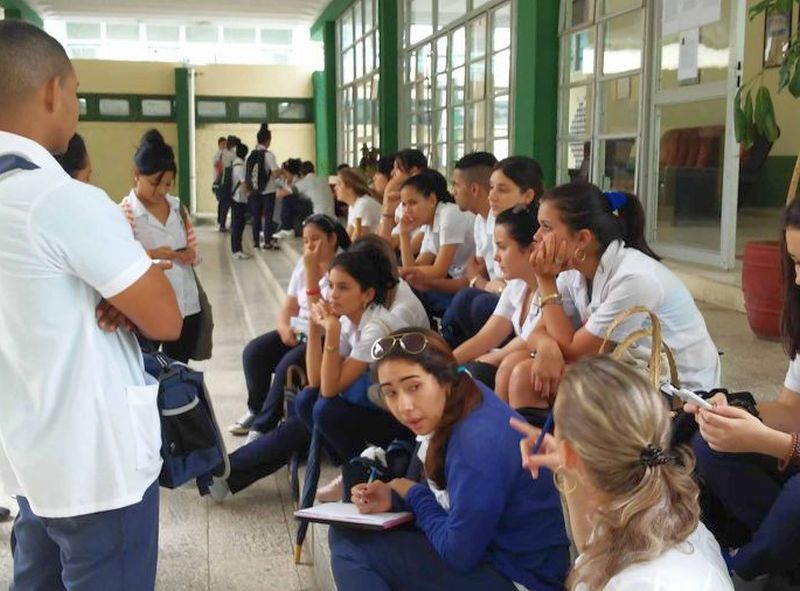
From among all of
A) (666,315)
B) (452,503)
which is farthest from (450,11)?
(452,503)

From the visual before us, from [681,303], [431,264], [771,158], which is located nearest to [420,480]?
[681,303]

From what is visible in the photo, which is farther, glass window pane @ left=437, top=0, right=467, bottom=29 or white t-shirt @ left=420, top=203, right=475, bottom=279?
glass window pane @ left=437, top=0, right=467, bottom=29

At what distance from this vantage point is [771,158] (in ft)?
31.0

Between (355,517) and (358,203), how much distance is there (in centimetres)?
393

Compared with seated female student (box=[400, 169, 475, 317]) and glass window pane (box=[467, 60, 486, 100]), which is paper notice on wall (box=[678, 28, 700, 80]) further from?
glass window pane (box=[467, 60, 486, 100])

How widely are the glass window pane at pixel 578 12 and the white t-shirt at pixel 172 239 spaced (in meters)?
3.86

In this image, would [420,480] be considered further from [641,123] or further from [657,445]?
[641,123]

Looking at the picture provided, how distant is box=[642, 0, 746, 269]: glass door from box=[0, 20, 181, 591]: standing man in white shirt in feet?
13.6

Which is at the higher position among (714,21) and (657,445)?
(714,21)

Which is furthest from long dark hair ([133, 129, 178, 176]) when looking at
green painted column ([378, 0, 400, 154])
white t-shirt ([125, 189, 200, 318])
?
green painted column ([378, 0, 400, 154])

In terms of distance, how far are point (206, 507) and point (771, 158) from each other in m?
8.63

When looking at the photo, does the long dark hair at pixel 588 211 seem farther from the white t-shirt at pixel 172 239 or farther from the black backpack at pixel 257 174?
the black backpack at pixel 257 174

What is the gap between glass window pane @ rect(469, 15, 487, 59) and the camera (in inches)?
309

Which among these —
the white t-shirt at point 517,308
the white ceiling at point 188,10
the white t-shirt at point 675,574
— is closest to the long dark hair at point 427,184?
the white t-shirt at point 517,308
